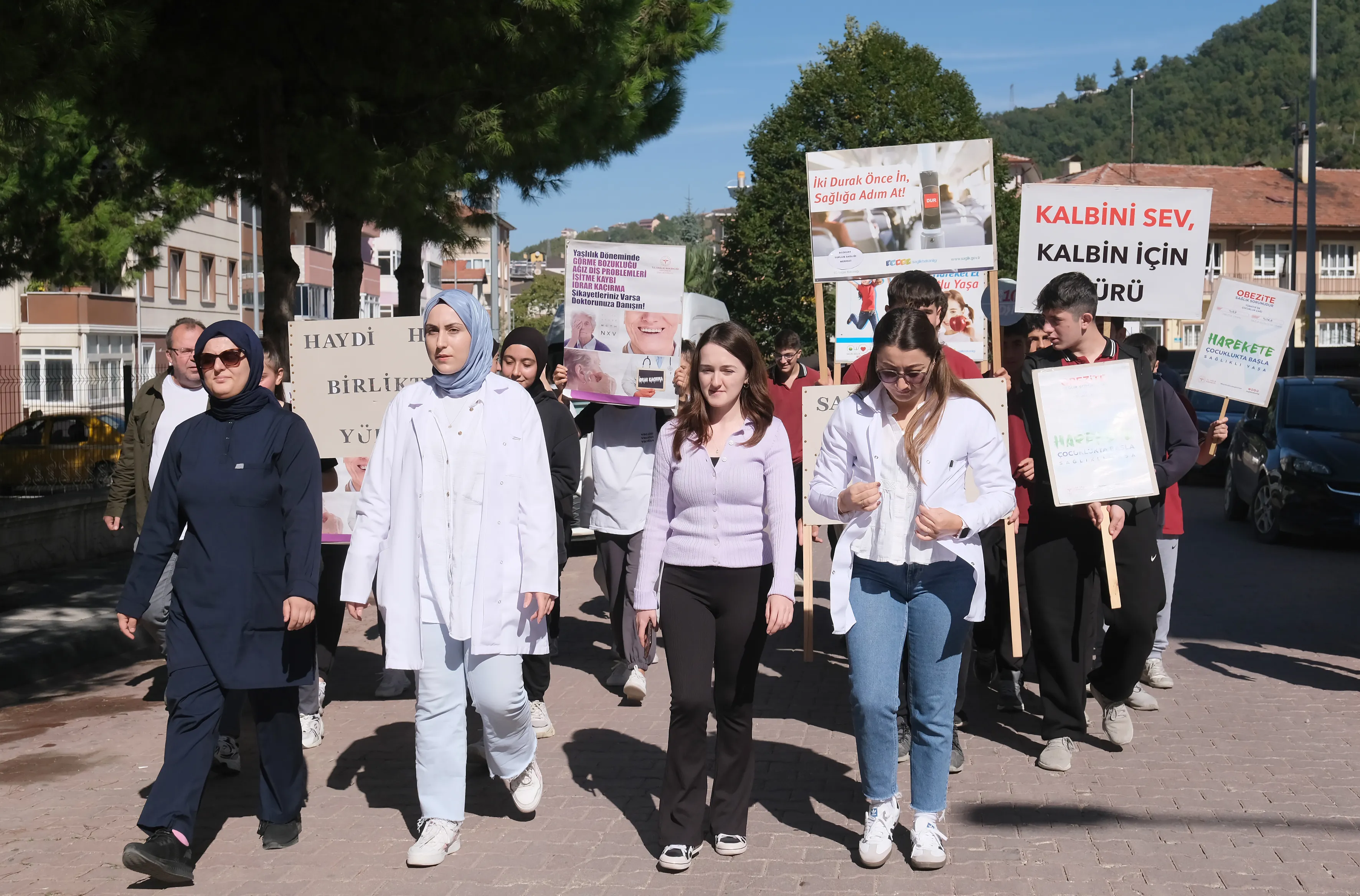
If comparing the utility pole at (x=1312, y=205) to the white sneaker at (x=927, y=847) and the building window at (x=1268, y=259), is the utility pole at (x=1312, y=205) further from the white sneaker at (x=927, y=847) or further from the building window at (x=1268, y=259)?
the building window at (x=1268, y=259)

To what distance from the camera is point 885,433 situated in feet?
16.5

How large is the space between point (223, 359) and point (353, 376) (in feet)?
7.08

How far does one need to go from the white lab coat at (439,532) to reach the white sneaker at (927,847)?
1.50 metres

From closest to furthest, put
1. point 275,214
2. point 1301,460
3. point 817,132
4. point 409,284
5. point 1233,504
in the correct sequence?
point 275,214, point 1301,460, point 1233,504, point 409,284, point 817,132

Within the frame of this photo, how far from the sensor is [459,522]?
5.20 m

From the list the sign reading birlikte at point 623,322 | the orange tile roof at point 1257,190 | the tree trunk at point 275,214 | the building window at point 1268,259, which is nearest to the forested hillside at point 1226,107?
the orange tile roof at point 1257,190

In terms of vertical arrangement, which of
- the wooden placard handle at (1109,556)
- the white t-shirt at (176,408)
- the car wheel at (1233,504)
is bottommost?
the car wheel at (1233,504)

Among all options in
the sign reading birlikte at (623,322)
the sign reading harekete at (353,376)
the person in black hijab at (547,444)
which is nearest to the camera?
the person in black hijab at (547,444)

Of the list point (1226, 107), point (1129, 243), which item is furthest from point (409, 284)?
point (1226, 107)

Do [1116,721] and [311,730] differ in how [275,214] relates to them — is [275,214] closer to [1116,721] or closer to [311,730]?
[311,730]

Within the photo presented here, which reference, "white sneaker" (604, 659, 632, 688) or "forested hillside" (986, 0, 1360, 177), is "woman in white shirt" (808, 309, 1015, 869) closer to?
"white sneaker" (604, 659, 632, 688)

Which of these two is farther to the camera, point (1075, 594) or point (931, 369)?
point (1075, 594)

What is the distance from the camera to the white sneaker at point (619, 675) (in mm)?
8211

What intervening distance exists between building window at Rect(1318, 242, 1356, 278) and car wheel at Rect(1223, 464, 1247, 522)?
61407mm
